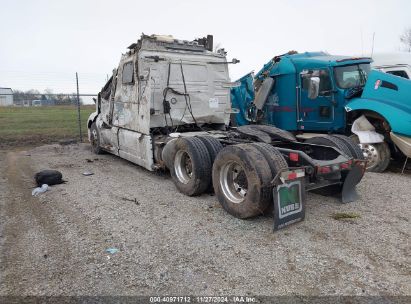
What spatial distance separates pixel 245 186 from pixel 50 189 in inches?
142

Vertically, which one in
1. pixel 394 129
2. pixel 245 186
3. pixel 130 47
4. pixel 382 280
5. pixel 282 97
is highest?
pixel 130 47

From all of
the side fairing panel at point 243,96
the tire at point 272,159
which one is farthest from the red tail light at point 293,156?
the side fairing panel at point 243,96

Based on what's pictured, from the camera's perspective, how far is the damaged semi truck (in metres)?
4.32

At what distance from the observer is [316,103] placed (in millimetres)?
→ 9016

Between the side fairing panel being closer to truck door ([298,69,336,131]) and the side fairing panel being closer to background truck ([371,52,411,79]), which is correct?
truck door ([298,69,336,131])

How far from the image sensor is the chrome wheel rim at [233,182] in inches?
185

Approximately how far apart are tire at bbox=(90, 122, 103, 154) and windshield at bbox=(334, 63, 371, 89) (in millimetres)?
6388

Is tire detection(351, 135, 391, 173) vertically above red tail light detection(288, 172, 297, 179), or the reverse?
red tail light detection(288, 172, 297, 179)

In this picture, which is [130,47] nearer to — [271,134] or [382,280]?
[271,134]

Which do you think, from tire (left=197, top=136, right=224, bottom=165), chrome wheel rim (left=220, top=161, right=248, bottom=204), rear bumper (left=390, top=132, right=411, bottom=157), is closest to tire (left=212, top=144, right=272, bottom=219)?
chrome wheel rim (left=220, top=161, right=248, bottom=204)

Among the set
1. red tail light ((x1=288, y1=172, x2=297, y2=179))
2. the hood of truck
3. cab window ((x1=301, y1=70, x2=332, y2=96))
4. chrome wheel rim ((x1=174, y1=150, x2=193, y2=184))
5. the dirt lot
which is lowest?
the dirt lot

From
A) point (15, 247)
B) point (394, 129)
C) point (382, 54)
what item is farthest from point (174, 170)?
point (382, 54)

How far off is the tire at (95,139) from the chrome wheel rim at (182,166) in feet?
14.6

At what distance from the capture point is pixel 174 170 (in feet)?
20.0
